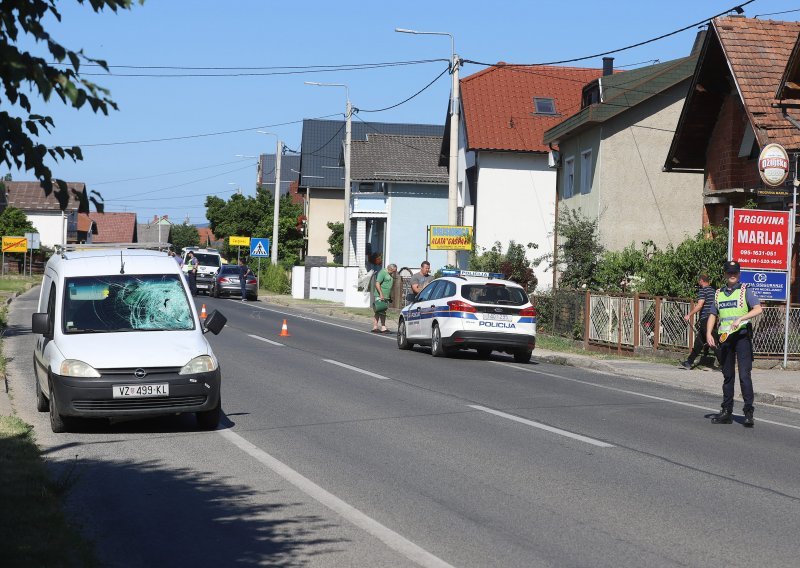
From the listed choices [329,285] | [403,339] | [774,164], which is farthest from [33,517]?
[329,285]

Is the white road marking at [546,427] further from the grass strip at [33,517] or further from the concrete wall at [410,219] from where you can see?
the concrete wall at [410,219]

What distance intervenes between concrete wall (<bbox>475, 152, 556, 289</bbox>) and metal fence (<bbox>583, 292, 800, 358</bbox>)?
22.4m

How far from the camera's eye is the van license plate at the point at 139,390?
35.8 feet

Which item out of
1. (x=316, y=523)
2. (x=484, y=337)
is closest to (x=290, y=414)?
(x=316, y=523)

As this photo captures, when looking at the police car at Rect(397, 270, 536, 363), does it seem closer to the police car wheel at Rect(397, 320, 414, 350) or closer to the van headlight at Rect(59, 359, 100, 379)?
the police car wheel at Rect(397, 320, 414, 350)

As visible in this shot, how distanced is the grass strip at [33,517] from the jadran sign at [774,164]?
53.5 feet

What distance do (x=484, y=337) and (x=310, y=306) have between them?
84.5ft

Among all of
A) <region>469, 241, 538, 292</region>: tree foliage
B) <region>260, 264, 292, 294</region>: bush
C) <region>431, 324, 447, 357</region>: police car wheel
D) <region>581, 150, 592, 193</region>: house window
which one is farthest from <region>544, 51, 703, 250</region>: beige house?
<region>260, 264, 292, 294</region>: bush

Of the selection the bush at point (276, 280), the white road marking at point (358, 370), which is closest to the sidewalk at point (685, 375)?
the white road marking at point (358, 370)

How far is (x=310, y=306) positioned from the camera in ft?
156

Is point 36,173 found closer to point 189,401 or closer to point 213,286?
point 189,401

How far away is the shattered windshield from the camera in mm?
11977

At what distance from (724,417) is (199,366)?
20.3 feet

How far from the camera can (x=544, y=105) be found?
50.9 meters
